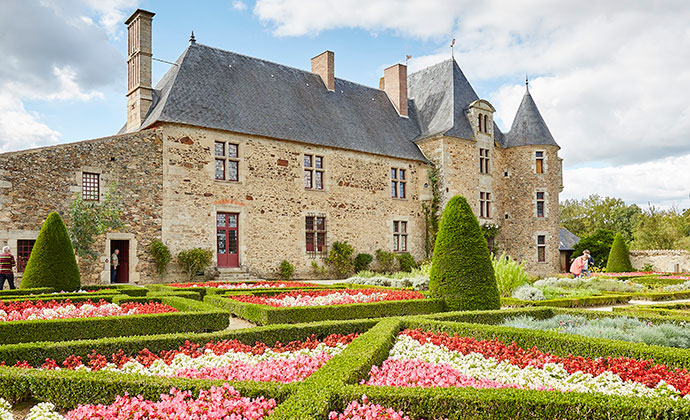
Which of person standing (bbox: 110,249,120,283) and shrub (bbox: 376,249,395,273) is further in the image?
shrub (bbox: 376,249,395,273)

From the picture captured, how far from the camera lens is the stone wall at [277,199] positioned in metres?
16.2

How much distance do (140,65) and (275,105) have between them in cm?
471

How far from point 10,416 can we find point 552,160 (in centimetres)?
2454

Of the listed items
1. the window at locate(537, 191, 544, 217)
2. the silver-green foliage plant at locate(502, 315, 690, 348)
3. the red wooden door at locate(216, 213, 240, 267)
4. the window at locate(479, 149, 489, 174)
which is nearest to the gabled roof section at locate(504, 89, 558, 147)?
the window at locate(479, 149, 489, 174)

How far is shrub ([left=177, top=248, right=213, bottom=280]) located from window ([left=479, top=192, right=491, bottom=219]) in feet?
41.6

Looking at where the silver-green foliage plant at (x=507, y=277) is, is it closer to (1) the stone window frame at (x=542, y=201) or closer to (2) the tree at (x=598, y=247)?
(1) the stone window frame at (x=542, y=201)

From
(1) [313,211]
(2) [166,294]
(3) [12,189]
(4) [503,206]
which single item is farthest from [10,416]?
(4) [503,206]

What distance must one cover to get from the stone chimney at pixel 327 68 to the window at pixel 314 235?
6122 mm

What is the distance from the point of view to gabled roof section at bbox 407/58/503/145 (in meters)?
22.9

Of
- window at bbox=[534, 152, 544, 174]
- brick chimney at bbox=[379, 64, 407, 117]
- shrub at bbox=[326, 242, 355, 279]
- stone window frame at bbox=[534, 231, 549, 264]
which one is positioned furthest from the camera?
window at bbox=[534, 152, 544, 174]

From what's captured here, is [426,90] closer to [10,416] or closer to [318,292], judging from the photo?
[318,292]

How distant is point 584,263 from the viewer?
16531mm

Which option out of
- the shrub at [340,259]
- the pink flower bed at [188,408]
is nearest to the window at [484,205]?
the shrub at [340,259]

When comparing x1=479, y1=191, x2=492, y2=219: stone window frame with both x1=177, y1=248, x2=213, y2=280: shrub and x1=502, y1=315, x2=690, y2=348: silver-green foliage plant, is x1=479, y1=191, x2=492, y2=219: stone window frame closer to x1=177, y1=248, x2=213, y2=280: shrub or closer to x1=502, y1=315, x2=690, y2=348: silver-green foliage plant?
x1=177, y1=248, x2=213, y2=280: shrub
